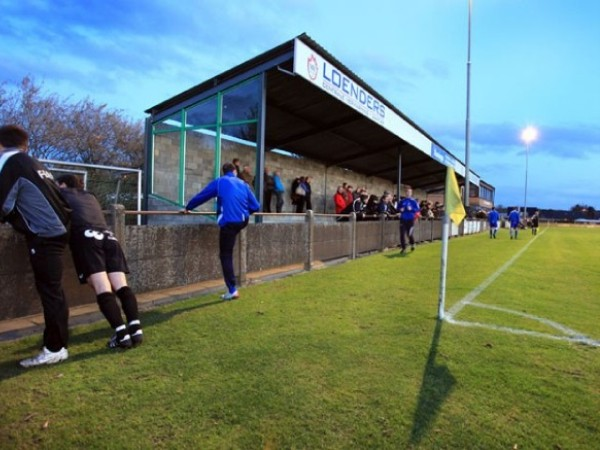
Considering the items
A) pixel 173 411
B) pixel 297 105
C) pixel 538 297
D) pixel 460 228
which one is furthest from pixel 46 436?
pixel 460 228

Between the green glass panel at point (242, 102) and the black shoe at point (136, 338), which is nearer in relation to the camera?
the black shoe at point (136, 338)

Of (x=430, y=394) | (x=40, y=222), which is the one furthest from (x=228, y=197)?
(x=430, y=394)

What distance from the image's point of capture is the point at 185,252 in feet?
21.5

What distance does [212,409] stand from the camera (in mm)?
2947

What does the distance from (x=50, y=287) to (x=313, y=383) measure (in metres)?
2.23

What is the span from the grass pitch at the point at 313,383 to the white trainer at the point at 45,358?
8cm

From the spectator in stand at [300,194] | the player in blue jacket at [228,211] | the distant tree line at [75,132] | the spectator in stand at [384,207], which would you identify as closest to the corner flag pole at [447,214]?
the player in blue jacket at [228,211]

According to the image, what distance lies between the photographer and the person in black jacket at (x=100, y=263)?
3953mm

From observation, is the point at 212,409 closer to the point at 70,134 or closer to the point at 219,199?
the point at 219,199

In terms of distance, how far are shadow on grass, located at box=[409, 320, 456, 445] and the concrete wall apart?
12.5 ft

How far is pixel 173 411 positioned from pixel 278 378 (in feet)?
2.76

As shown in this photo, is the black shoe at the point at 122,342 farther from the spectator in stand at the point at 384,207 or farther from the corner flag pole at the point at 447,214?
the spectator in stand at the point at 384,207

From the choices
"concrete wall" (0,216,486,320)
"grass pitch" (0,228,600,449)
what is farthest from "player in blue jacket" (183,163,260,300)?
"concrete wall" (0,216,486,320)

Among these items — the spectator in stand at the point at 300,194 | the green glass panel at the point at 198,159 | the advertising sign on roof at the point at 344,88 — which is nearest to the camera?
the advertising sign on roof at the point at 344,88
